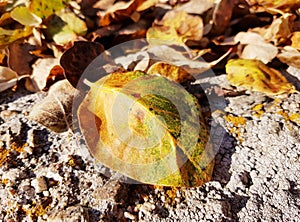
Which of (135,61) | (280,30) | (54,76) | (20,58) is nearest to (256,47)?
(280,30)

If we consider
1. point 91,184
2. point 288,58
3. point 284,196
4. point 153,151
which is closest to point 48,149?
point 91,184

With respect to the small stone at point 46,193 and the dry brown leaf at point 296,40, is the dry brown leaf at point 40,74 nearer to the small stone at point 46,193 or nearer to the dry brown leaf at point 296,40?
the small stone at point 46,193

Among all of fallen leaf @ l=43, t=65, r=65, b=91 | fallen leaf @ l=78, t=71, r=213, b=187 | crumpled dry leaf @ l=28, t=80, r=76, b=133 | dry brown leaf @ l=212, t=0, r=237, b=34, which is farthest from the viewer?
dry brown leaf @ l=212, t=0, r=237, b=34

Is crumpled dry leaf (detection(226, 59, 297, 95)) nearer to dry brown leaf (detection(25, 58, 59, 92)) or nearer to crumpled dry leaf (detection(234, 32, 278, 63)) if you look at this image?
crumpled dry leaf (detection(234, 32, 278, 63))

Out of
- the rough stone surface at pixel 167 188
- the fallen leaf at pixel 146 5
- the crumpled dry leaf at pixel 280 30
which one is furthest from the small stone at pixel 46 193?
the crumpled dry leaf at pixel 280 30

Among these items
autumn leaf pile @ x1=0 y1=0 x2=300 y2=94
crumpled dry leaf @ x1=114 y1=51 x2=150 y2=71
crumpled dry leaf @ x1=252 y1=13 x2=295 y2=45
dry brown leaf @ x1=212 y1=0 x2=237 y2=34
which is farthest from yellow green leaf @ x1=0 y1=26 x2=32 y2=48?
crumpled dry leaf @ x1=252 y1=13 x2=295 y2=45

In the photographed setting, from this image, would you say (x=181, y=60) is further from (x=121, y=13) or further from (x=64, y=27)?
(x=64, y=27)
